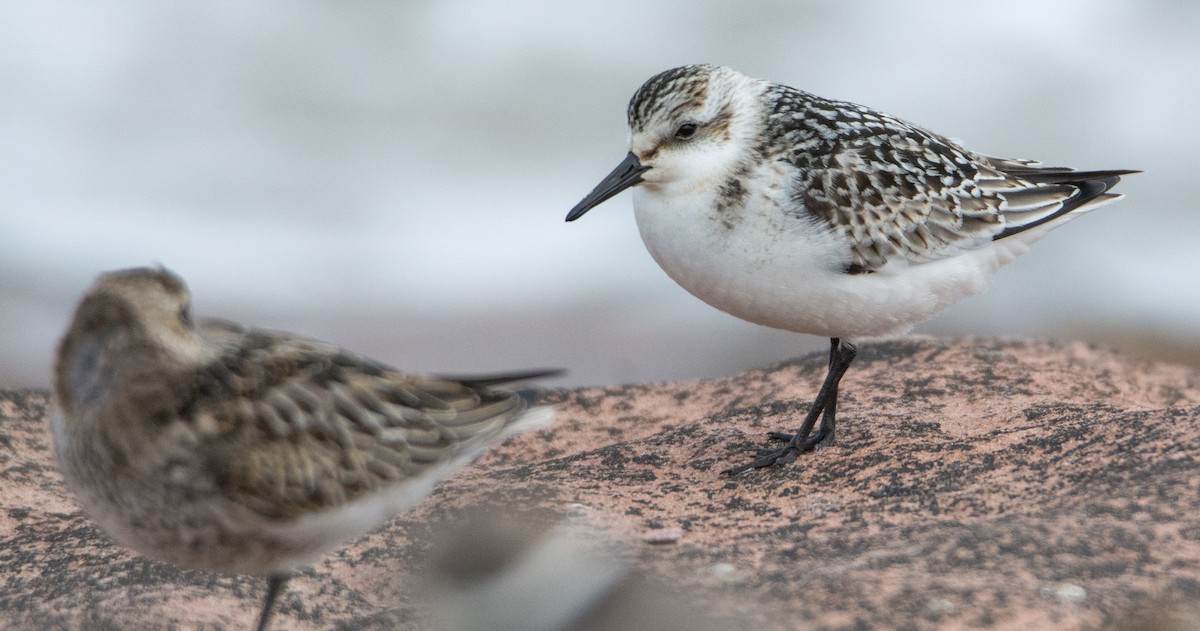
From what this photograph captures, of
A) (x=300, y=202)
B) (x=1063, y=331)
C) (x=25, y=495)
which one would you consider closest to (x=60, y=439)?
(x=25, y=495)

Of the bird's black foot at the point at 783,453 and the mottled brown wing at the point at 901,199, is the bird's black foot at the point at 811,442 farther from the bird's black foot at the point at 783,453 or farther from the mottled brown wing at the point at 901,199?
the mottled brown wing at the point at 901,199

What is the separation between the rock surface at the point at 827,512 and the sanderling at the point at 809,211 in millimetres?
537

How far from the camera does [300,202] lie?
16.5 m

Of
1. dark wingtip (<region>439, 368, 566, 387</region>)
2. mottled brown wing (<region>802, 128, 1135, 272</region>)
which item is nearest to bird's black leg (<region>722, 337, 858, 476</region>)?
mottled brown wing (<region>802, 128, 1135, 272</region>)

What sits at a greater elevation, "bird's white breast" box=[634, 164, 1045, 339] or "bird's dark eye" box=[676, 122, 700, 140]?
"bird's dark eye" box=[676, 122, 700, 140]

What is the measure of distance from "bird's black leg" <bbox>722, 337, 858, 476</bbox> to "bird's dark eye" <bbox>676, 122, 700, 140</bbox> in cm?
124

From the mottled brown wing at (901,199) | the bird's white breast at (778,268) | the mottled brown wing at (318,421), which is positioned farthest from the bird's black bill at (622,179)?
the mottled brown wing at (318,421)

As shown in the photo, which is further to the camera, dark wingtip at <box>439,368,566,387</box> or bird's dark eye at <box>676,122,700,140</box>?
bird's dark eye at <box>676,122,700,140</box>

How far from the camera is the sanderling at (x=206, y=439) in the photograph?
3754mm

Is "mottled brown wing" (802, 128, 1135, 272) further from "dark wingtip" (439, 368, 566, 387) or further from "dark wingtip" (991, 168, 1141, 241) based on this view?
"dark wingtip" (439, 368, 566, 387)

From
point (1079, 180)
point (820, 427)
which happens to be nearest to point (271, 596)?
point (820, 427)

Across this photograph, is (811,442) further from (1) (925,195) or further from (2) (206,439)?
(2) (206,439)

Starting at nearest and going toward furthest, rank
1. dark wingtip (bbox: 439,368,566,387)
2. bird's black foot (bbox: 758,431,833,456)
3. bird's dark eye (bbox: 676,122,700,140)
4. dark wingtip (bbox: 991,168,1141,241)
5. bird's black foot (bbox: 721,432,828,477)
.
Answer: dark wingtip (bbox: 439,368,566,387), bird's black foot (bbox: 721,432,828,477), bird's black foot (bbox: 758,431,833,456), bird's dark eye (bbox: 676,122,700,140), dark wingtip (bbox: 991,168,1141,241)

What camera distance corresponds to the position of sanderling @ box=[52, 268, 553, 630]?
3.75 meters
